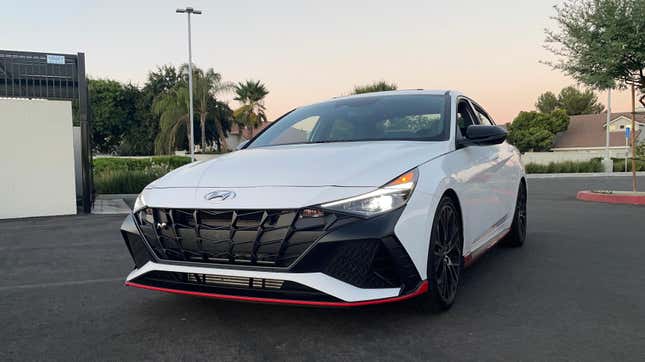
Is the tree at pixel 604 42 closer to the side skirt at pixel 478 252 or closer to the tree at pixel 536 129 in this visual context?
the side skirt at pixel 478 252

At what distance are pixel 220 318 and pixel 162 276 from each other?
54cm

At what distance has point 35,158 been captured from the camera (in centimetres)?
1056

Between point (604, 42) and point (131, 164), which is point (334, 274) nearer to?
point (604, 42)

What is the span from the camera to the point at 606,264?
204 inches

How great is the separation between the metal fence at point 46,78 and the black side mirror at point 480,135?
898cm

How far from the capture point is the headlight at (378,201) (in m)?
2.91

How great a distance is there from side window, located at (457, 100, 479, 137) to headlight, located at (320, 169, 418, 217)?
1341mm

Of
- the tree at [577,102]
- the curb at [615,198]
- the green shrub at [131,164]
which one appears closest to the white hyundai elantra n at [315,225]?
the curb at [615,198]

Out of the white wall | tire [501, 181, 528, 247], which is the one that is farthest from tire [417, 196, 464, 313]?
the white wall

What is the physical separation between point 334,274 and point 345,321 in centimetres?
65

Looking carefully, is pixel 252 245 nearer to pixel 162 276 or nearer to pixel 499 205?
pixel 162 276

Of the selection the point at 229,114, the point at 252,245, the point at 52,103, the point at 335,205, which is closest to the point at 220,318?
the point at 252,245

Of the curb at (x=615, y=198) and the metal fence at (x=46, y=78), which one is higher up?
the metal fence at (x=46, y=78)

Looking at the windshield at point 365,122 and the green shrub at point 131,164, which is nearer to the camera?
the windshield at point 365,122
